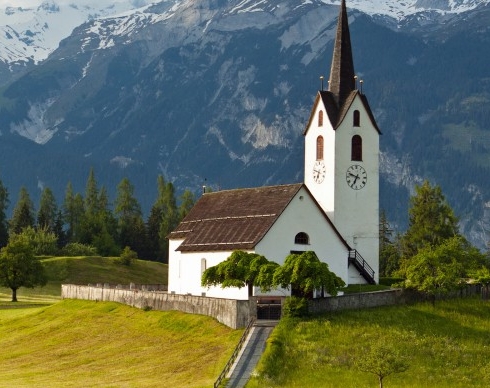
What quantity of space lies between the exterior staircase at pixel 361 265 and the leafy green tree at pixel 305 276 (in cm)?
2063

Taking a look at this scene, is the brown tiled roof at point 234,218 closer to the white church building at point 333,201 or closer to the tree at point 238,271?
the white church building at point 333,201

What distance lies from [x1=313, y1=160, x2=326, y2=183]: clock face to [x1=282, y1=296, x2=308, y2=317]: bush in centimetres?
2678

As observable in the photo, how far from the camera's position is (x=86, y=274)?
14162 centimetres

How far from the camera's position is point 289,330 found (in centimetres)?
6406

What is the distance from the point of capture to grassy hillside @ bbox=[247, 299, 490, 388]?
58.1 meters


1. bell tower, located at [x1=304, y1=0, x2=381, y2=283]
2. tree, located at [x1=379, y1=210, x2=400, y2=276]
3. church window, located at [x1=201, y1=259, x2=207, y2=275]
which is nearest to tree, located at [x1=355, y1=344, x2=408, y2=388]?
church window, located at [x1=201, y1=259, x2=207, y2=275]

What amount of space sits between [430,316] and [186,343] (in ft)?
52.3

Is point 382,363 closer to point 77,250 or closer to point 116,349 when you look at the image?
point 116,349

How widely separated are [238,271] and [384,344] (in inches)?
546

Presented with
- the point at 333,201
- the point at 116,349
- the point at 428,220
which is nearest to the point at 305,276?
the point at 116,349

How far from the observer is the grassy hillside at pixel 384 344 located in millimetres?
58062

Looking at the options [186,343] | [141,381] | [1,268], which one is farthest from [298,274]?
[1,268]

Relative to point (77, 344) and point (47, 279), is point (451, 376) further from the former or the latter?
point (47, 279)

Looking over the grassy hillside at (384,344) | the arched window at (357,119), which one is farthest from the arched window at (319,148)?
the grassy hillside at (384,344)
